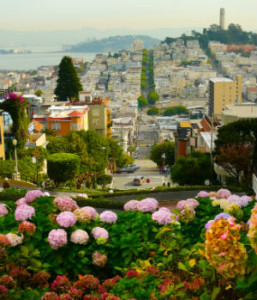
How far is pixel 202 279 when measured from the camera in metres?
3.22

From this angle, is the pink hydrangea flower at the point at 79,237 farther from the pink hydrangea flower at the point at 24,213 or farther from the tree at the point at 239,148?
the tree at the point at 239,148

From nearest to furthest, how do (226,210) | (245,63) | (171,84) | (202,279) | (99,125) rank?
(202,279), (226,210), (99,125), (171,84), (245,63)

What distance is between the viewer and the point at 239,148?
1347 cm

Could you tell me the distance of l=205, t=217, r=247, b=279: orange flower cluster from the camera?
2744 millimetres

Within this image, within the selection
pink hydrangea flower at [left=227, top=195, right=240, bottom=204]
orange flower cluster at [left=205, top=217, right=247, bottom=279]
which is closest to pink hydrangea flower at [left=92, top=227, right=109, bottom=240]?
pink hydrangea flower at [left=227, top=195, right=240, bottom=204]

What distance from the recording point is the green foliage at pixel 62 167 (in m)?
13.1

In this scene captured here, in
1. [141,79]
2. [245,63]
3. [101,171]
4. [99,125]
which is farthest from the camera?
[245,63]

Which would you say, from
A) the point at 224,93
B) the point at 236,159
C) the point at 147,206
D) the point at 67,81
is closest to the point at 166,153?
the point at 67,81

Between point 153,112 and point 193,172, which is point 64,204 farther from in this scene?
point 153,112

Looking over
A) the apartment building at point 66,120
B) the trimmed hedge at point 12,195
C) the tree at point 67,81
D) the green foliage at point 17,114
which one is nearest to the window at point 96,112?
the apartment building at point 66,120

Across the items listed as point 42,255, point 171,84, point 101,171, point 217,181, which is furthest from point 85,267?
point 171,84

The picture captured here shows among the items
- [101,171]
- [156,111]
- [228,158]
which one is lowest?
[156,111]

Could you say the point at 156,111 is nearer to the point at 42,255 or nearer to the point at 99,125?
the point at 99,125

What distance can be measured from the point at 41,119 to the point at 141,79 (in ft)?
453
